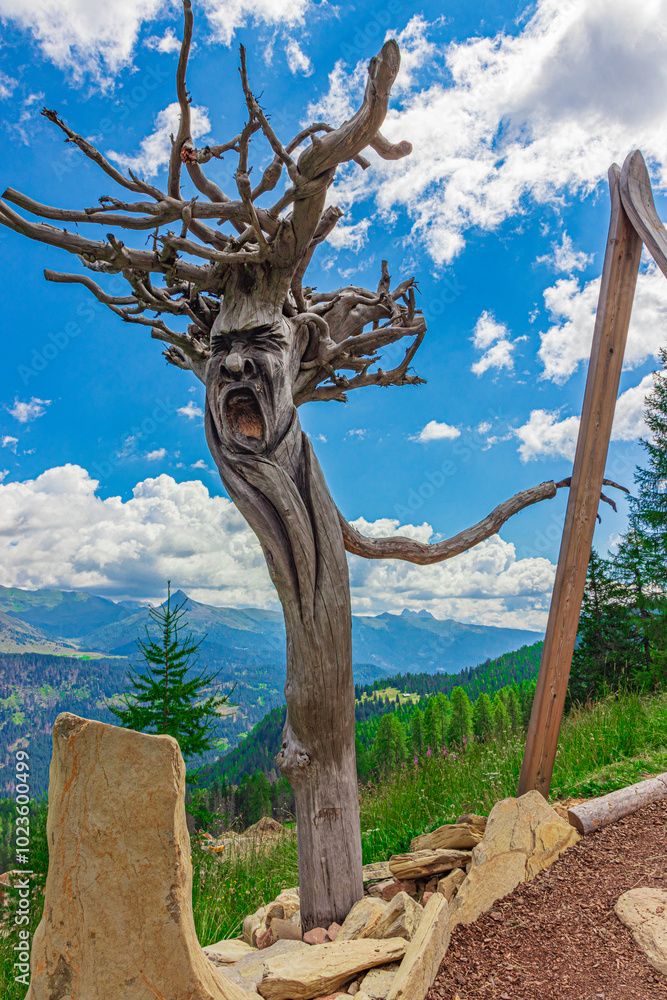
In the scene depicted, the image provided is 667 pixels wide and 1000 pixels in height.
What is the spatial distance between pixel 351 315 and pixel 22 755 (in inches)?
204

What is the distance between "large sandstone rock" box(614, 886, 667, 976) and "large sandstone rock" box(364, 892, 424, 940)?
117 cm

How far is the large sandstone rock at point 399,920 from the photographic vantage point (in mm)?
3075

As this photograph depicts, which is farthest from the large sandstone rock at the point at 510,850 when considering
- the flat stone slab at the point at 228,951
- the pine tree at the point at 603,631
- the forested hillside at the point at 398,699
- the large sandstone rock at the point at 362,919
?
the forested hillside at the point at 398,699

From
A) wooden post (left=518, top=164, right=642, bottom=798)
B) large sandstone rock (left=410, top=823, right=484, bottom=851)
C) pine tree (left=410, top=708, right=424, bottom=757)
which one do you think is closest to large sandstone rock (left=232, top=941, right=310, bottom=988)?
large sandstone rock (left=410, top=823, right=484, bottom=851)

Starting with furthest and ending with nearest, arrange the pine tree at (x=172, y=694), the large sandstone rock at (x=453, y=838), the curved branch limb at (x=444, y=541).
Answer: the pine tree at (x=172, y=694)
the curved branch limb at (x=444, y=541)
the large sandstone rock at (x=453, y=838)

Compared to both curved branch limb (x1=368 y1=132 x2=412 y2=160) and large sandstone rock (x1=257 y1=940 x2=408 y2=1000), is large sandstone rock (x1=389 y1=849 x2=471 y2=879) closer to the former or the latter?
large sandstone rock (x1=257 y1=940 x2=408 y2=1000)

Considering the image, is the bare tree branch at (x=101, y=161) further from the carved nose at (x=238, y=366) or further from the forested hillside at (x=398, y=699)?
the forested hillside at (x=398, y=699)

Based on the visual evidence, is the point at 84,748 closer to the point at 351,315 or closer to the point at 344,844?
the point at 344,844

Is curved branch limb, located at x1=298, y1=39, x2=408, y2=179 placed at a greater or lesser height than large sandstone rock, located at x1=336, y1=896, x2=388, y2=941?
greater

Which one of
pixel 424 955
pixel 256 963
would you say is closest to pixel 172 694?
pixel 256 963

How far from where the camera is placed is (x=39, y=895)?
180 inches

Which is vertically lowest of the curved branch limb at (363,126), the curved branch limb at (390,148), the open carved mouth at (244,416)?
the open carved mouth at (244,416)

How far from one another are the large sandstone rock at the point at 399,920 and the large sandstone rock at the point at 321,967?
0.48 feet

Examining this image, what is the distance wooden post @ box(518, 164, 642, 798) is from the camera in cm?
464
